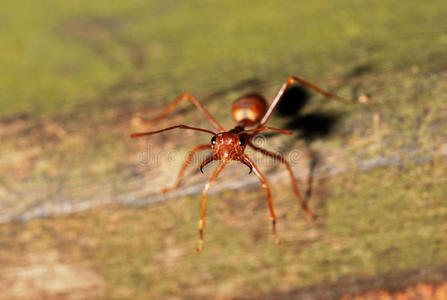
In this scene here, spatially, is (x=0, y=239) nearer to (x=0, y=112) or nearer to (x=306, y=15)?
(x=0, y=112)

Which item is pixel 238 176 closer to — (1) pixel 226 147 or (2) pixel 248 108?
(1) pixel 226 147

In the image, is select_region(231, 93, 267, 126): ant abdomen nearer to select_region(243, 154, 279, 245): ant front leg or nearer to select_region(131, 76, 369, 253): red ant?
select_region(131, 76, 369, 253): red ant

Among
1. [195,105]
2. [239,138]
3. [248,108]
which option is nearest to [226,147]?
[239,138]

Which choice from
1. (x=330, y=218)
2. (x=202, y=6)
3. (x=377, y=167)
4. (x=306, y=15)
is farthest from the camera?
(x=202, y=6)

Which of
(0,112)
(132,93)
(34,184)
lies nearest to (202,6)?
(132,93)

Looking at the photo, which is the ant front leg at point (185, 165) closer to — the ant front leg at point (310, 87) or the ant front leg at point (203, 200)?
the ant front leg at point (203, 200)

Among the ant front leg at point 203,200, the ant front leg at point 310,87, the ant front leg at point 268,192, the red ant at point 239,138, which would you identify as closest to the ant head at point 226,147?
the red ant at point 239,138
